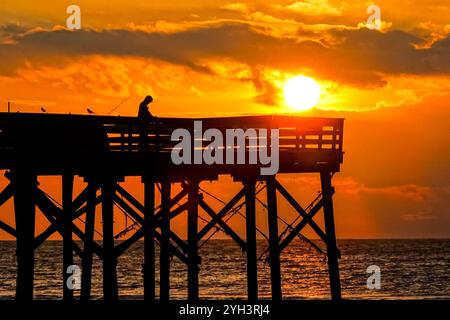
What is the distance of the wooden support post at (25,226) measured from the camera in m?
25.5

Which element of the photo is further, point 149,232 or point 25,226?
point 149,232

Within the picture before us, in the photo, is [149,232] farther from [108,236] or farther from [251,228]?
[251,228]

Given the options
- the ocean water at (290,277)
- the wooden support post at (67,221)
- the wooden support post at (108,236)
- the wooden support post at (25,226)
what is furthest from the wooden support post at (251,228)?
the ocean water at (290,277)

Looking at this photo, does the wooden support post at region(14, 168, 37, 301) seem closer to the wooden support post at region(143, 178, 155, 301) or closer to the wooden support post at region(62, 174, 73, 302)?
the wooden support post at region(62, 174, 73, 302)

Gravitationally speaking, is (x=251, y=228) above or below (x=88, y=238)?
below

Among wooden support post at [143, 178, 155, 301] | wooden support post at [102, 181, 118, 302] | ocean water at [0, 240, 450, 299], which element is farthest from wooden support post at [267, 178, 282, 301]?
ocean water at [0, 240, 450, 299]

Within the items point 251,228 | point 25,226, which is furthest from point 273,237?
point 25,226

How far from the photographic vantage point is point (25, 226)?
2567 centimetres

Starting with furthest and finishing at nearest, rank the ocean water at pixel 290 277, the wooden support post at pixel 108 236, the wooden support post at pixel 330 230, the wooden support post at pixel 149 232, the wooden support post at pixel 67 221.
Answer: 1. the ocean water at pixel 290 277
2. the wooden support post at pixel 330 230
3. the wooden support post at pixel 67 221
4. the wooden support post at pixel 108 236
5. the wooden support post at pixel 149 232

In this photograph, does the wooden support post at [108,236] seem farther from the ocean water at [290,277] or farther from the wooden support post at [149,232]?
the ocean water at [290,277]

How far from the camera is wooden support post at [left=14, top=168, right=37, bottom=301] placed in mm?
25531

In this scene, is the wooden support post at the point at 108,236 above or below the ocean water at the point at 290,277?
below
